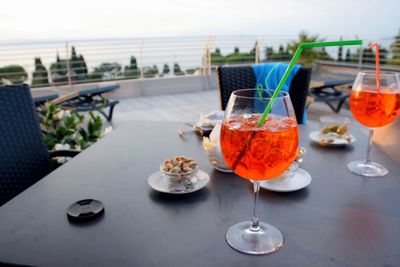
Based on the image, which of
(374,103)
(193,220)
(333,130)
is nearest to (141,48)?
(333,130)

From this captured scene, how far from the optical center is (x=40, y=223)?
58 cm

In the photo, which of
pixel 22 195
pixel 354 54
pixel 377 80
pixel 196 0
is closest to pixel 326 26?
pixel 354 54

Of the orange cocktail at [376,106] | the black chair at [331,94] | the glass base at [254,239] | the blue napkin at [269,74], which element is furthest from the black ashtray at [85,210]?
the black chair at [331,94]

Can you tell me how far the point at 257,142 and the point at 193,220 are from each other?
20 cm

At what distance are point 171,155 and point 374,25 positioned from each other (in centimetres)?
674

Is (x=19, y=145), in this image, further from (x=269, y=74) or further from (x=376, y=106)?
(x=269, y=74)

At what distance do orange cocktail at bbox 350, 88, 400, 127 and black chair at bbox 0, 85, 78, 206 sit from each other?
1.02 meters

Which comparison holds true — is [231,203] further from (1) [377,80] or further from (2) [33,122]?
(2) [33,122]

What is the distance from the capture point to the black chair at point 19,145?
41.7 inches

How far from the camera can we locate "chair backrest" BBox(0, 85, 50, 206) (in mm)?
1059

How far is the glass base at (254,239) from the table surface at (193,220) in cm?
1

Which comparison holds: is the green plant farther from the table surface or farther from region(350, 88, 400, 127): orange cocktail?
region(350, 88, 400, 127): orange cocktail

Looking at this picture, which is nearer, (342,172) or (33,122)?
(342,172)

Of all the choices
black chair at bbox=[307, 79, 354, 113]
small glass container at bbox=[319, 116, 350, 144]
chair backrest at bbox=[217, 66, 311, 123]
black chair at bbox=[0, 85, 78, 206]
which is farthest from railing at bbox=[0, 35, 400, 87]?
small glass container at bbox=[319, 116, 350, 144]
